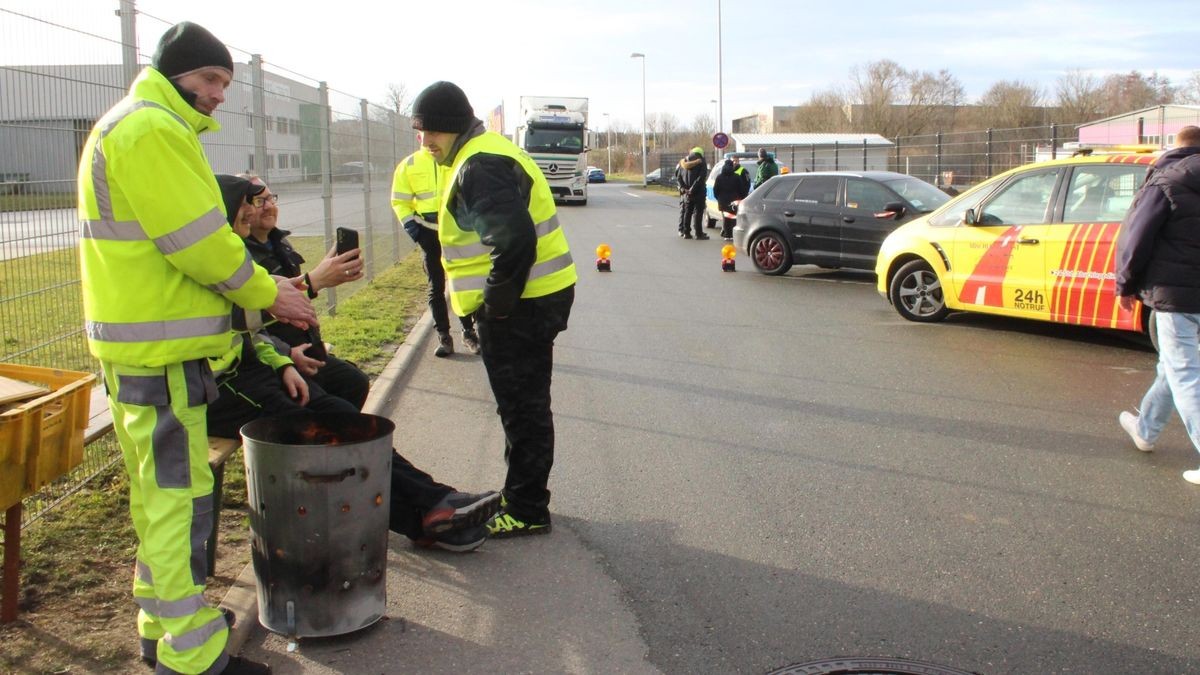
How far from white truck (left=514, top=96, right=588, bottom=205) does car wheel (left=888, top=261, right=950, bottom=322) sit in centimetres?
2637

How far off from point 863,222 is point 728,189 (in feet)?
25.2

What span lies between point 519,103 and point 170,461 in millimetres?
37665

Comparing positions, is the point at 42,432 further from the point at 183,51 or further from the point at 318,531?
the point at 183,51

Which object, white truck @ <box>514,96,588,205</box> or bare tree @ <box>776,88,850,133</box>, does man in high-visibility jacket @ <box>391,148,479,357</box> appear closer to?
white truck @ <box>514,96,588,205</box>

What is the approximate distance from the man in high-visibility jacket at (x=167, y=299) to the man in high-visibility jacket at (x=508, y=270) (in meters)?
1.24

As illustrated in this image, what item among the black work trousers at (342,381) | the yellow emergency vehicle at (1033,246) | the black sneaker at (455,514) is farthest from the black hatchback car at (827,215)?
the black sneaker at (455,514)

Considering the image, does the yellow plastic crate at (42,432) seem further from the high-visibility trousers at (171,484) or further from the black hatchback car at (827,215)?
the black hatchback car at (827,215)

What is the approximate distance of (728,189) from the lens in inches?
859

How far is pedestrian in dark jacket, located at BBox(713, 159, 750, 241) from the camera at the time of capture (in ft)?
71.2

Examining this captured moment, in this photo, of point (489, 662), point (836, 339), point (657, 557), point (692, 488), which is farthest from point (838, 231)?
point (489, 662)

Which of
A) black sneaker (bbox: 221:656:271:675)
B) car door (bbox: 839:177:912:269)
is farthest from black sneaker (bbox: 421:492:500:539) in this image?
car door (bbox: 839:177:912:269)

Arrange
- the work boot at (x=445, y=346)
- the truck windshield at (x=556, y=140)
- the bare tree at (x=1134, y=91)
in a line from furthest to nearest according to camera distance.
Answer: the bare tree at (x=1134, y=91) < the truck windshield at (x=556, y=140) < the work boot at (x=445, y=346)

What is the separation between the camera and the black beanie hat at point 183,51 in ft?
11.0

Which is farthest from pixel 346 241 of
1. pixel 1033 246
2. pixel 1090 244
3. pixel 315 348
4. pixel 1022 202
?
pixel 1022 202
